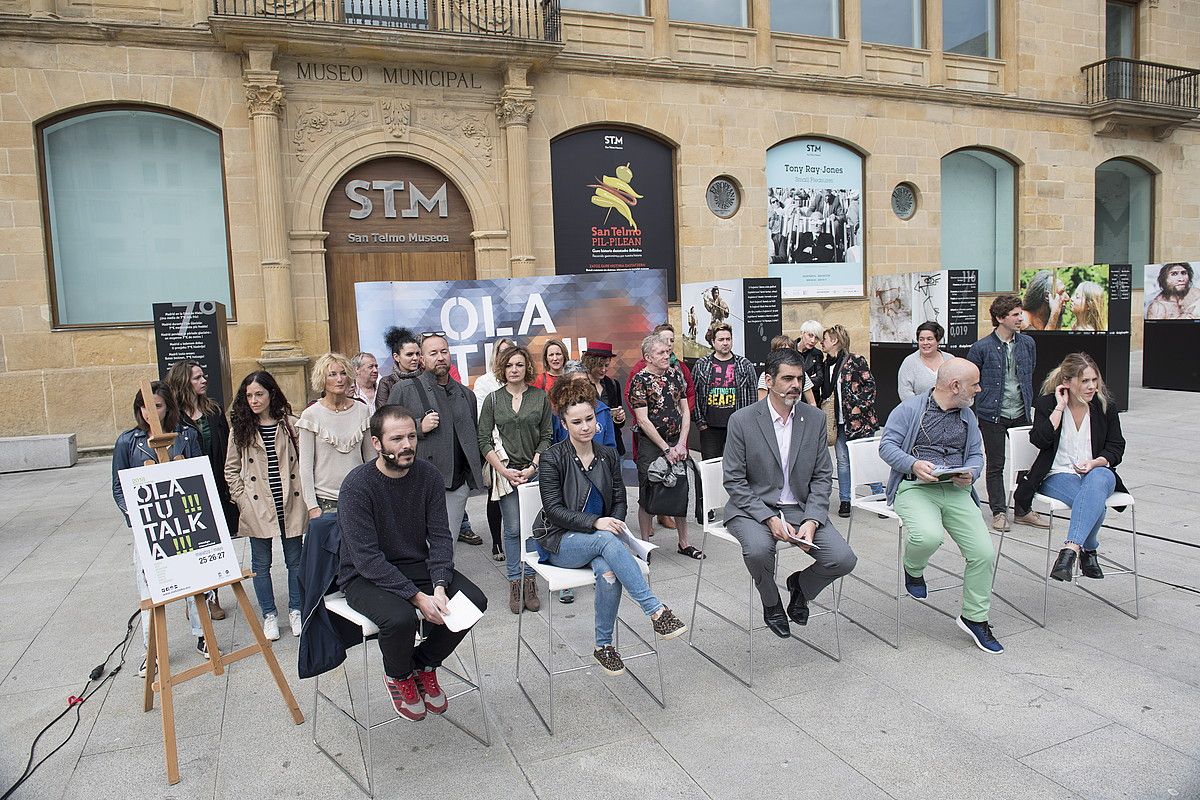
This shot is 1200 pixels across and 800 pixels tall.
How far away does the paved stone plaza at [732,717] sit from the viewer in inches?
128

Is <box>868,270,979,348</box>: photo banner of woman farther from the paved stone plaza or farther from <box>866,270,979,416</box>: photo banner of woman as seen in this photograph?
the paved stone plaza

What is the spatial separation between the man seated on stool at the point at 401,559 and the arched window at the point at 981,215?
1734 cm

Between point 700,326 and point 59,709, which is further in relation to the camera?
point 700,326

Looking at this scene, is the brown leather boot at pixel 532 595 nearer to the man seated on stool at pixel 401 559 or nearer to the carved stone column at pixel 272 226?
the man seated on stool at pixel 401 559

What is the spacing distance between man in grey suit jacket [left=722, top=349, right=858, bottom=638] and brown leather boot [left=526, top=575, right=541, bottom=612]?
1.51 m

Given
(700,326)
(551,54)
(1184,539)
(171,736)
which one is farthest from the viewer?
(551,54)

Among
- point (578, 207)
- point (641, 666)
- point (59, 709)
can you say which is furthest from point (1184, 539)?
point (578, 207)

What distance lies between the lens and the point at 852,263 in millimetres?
17094

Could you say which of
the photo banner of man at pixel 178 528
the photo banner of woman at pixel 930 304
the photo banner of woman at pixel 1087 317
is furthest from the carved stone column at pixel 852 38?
the photo banner of man at pixel 178 528

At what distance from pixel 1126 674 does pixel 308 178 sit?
12.5 m

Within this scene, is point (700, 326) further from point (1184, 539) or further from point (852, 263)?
point (852, 263)

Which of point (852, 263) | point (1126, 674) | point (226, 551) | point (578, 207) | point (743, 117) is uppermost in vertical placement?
point (743, 117)

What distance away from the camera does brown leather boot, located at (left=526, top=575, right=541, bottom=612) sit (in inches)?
206

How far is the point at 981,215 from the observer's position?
61.1 feet
